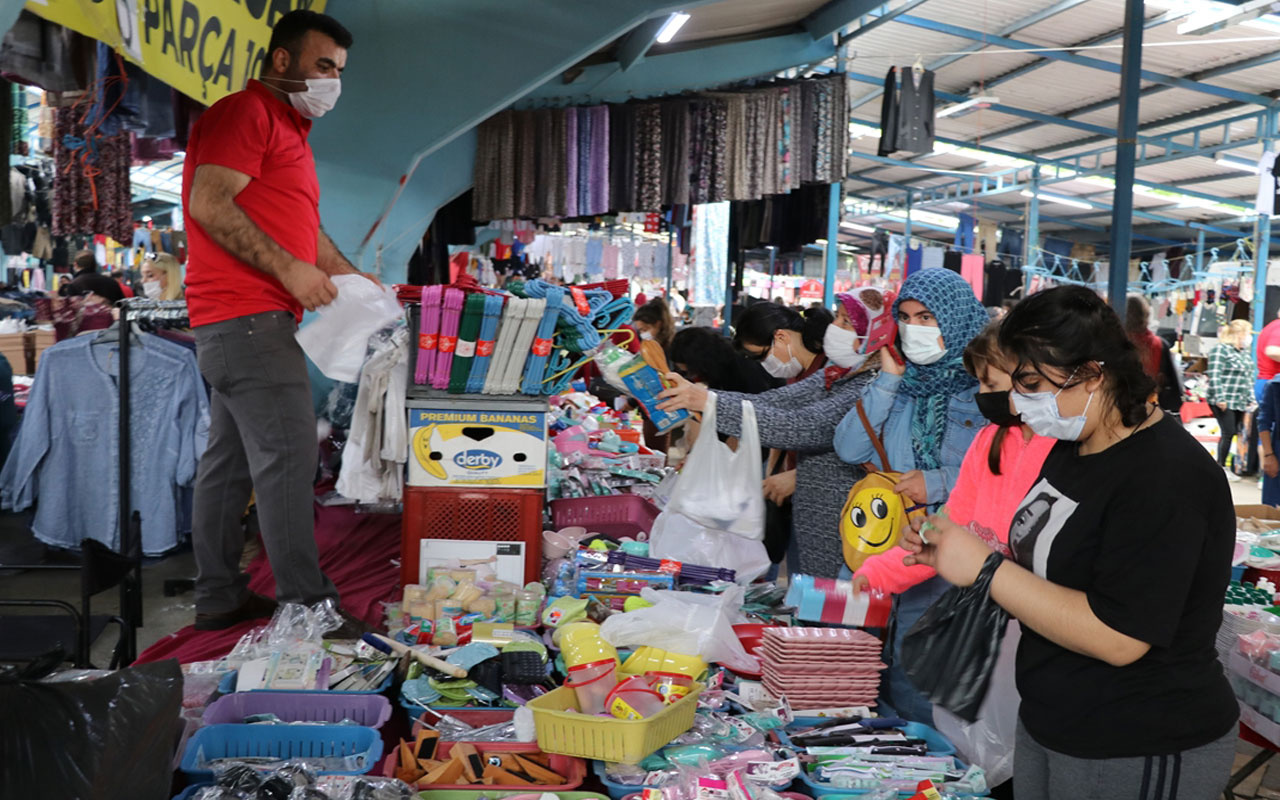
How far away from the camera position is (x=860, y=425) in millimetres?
3100

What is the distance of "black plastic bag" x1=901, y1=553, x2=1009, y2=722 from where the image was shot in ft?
6.29

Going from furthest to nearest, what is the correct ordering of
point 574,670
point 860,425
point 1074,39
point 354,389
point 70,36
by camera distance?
1. point 1074,39
2. point 354,389
3. point 70,36
4. point 860,425
5. point 574,670

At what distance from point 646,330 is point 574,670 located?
16.0ft

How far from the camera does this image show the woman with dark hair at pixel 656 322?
720 cm

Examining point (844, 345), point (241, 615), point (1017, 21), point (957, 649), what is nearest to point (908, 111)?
point (1017, 21)

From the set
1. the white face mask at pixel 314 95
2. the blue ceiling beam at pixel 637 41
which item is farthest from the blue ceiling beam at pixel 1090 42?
the white face mask at pixel 314 95

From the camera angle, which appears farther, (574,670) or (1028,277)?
(1028,277)

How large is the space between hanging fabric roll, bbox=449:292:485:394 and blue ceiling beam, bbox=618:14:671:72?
12.7ft

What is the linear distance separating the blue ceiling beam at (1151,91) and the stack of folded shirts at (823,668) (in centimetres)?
919

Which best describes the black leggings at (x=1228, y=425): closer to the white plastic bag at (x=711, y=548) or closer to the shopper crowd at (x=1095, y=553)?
the white plastic bag at (x=711, y=548)

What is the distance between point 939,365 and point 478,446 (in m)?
1.62

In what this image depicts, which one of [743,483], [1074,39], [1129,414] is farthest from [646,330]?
[1074,39]

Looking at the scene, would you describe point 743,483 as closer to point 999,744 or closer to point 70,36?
point 999,744

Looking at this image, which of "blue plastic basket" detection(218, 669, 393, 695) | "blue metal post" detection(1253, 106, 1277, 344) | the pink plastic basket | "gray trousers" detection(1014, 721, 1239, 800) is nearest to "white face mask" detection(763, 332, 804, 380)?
the pink plastic basket
